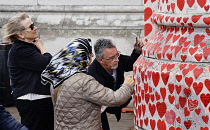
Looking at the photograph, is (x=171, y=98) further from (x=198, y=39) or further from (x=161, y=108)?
(x=198, y=39)

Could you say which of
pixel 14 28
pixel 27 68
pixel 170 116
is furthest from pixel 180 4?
A: pixel 14 28

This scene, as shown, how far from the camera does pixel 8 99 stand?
8.95m

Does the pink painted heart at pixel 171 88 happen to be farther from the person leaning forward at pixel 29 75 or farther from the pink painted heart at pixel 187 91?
the person leaning forward at pixel 29 75

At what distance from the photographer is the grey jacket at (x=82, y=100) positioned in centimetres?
398

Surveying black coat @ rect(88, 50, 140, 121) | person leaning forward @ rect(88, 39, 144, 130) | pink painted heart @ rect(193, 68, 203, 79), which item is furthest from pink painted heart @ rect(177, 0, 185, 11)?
black coat @ rect(88, 50, 140, 121)

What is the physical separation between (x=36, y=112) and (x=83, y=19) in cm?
396

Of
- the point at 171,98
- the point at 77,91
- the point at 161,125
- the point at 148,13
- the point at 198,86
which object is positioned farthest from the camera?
the point at 77,91

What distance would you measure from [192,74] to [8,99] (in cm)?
628

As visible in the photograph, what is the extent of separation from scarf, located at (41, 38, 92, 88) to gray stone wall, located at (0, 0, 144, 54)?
14.5 feet


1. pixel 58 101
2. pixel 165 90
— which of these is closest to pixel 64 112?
pixel 58 101

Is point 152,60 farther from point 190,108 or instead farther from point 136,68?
point 190,108

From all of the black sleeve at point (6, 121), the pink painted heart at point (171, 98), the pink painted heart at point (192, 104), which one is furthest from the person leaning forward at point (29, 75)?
the pink painted heart at point (192, 104)

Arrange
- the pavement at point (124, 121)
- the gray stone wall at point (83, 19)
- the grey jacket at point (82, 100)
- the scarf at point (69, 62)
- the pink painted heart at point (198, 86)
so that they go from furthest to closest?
the gray stone wall at point (83, 19)
the pavement at point (124, 121)
the scarf at point (69, 62)
the grey jacket at point (82, 100)
the pink painted heart at point (198, 86)

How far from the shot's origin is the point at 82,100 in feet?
13.2
